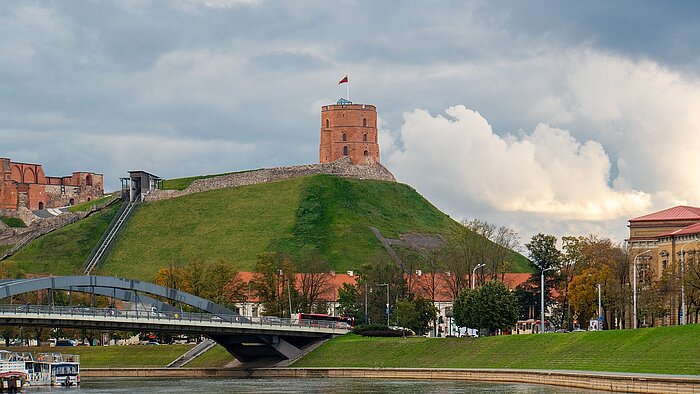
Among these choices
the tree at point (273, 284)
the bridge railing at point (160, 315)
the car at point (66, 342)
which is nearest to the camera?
the bridge railing at point (160, 315)

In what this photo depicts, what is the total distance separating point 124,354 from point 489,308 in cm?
3309

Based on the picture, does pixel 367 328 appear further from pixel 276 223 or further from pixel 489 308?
pixel 276 223

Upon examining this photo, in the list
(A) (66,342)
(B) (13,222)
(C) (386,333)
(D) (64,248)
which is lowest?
(A) (66,342)

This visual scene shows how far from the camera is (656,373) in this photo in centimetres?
6500

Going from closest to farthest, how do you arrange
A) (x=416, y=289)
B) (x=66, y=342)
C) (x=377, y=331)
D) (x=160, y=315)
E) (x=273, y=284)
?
(x=160, y=315) → (x=377, y=331) → (x=66, y=342) → (x=273, y=284) → (x=416, y=289)

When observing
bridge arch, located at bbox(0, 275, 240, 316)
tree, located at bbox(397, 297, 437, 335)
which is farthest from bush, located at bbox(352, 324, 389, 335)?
bridge arch, located at bbox(0, 275, 240, 316)

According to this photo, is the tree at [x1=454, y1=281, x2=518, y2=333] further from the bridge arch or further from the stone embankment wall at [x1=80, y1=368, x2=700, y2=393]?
the bridge arch

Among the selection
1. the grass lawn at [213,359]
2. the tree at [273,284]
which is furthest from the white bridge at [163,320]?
the tree at [273,284]

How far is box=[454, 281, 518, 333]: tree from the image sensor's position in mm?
98812

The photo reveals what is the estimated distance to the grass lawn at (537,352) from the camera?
67.4 meters

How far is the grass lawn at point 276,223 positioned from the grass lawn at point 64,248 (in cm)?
392

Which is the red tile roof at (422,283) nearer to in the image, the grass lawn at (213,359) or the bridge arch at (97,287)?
the grass lawn at (213,359)

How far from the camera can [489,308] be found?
98.9 metres

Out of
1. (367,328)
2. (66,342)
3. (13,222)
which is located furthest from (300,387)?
(13,222)
